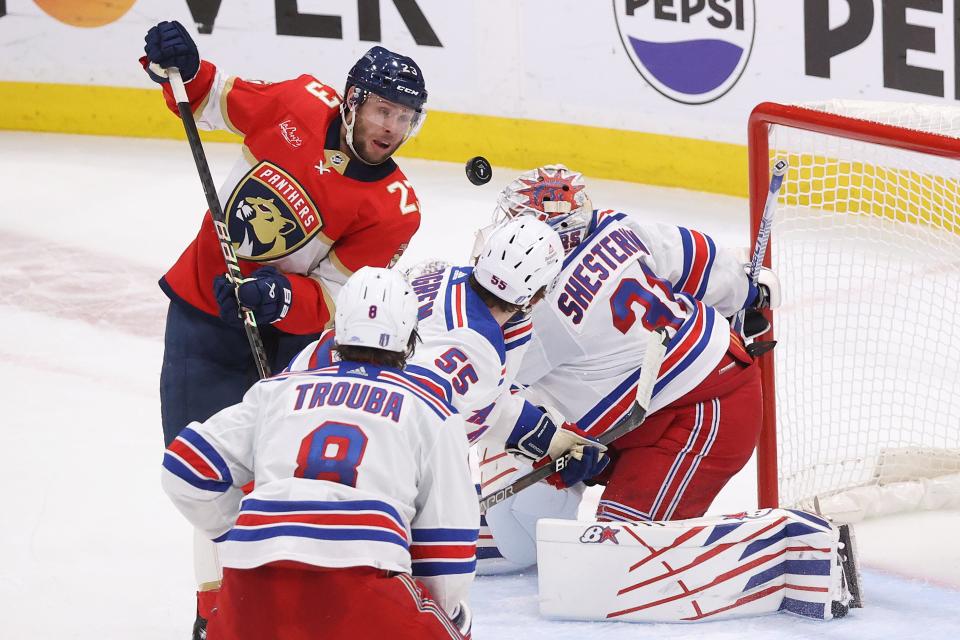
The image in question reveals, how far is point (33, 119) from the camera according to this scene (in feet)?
21.7

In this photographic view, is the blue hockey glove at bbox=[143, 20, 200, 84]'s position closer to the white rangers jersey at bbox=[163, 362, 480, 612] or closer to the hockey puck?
the hockey puck

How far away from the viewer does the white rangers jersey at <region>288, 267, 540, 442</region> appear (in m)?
2.60

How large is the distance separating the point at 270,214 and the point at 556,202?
0.62 meters

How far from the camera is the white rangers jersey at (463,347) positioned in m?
2.60

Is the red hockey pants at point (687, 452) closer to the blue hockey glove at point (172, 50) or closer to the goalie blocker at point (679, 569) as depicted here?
the goalie blocker at point (679, 569)

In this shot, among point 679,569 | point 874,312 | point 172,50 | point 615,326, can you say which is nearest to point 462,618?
point 679,569

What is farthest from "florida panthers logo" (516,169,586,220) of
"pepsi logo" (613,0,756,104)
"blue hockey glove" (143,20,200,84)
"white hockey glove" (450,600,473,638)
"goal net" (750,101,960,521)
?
"pepsi logo" (613,0,756,104)

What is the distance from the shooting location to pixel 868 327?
406 cm

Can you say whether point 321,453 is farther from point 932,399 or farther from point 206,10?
point 206,10

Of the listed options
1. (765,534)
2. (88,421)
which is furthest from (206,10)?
(765,534)

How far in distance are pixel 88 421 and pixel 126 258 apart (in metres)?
1.34

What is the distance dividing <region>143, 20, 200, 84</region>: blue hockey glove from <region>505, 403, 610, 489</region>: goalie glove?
1056 millimetres

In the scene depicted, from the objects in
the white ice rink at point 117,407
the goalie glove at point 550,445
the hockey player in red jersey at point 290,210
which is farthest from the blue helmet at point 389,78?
the white ice rink at point 117,407

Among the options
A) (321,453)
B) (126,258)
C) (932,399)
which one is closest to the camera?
(321,453)
